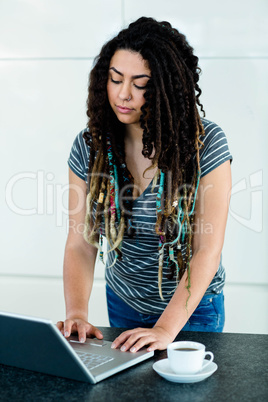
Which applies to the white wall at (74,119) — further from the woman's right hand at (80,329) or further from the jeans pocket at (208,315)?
the woman's right hand at (80,329)

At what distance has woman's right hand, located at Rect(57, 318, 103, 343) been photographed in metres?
1.33

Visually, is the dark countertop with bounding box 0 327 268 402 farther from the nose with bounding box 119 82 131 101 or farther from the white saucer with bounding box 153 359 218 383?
the nose with bounding box 119 82 131 101

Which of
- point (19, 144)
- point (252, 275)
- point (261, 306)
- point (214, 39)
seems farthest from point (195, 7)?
point (261, 306)

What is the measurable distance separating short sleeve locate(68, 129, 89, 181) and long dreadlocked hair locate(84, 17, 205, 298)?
0.04 metres

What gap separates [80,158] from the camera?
1758mm

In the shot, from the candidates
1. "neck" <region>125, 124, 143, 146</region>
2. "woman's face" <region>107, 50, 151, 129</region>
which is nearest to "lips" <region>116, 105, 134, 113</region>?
"woman's face" <region>107, 50, 151, 129</region>

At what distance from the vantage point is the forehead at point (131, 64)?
1.51 m

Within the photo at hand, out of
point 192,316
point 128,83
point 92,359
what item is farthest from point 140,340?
point 128,83

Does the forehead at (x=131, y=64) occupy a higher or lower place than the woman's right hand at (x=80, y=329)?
higher

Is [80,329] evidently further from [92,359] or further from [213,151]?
[213,151]

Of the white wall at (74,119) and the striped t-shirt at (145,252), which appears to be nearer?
the striped t-shirt at (145,252)

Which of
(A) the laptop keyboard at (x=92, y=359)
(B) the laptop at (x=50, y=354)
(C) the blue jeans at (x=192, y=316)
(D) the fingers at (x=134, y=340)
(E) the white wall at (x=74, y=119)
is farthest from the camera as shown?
(E) the white wall at (x=74, y=119)

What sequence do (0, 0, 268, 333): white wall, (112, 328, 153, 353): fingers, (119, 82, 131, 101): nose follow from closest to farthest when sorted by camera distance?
(112, 328, 153, 353): fingers, (119, 82, 131, 101): nose, (0, 0, 268, 333): white wall

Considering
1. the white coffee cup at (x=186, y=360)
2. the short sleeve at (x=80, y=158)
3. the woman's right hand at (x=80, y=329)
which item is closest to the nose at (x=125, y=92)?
the short sleeve at (x=80, y=158)
